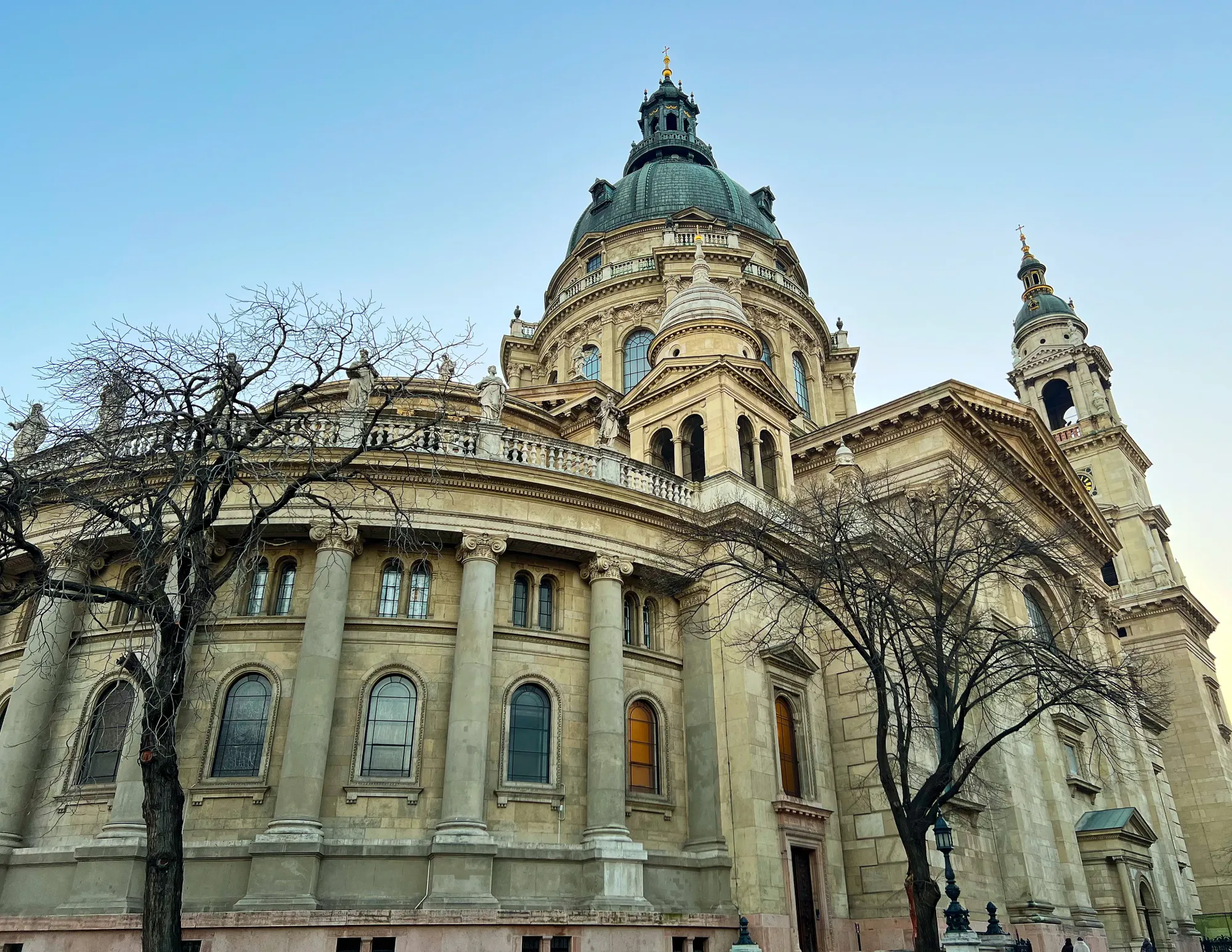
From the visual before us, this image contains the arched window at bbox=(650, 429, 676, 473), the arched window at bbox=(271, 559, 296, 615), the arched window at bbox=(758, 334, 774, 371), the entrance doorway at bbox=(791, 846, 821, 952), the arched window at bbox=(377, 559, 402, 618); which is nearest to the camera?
the arched window at bbox=(271, 559, 296, 615)

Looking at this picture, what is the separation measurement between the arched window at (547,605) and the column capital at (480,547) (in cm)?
167

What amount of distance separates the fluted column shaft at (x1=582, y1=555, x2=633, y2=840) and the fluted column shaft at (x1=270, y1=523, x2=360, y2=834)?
16.4 feet

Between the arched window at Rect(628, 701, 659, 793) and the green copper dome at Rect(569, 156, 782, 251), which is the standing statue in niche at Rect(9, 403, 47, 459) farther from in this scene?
the green copper dome at Rect(569, 156, 782, 251)

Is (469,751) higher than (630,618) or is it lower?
lower

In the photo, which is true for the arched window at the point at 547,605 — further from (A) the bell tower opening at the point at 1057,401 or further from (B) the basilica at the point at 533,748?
(A) the bell tower opening at the point at 1057,401

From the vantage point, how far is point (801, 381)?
43188 millimetres

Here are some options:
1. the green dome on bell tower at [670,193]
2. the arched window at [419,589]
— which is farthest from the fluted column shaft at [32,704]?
the green dome on bell tower at [670,193]

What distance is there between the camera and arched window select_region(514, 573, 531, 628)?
63.2ft

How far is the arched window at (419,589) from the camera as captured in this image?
18438mm

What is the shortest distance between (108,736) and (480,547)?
7926 millimetres

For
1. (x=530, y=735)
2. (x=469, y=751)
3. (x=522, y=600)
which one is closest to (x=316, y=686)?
(x=469, y=751)

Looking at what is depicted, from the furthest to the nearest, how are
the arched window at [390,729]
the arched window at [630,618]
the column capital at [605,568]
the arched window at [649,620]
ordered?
the arched window at [649,620]
the arched window at [630,618]
the column capital at [605,568]
the arched window at [390,729]

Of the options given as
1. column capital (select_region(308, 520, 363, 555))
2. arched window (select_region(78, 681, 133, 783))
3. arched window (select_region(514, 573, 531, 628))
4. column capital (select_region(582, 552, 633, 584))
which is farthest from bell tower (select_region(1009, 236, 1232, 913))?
arched window (select_region(78, 681, 133, 783))

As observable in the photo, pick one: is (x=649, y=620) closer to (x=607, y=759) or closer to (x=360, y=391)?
(x=607, y=759)
